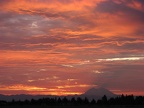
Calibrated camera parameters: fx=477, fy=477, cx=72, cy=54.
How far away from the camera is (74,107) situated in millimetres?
182750

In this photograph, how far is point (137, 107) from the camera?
188 metres

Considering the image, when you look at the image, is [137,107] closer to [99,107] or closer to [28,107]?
Result: [99,107]

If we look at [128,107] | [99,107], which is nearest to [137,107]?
[128,107]

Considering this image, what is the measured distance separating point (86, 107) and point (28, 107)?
22.6m

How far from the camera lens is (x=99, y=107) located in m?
185

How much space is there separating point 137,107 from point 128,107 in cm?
352

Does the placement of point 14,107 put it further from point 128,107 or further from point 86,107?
point 128,107

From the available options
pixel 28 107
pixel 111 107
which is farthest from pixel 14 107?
pixel 111 107

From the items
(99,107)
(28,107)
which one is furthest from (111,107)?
(28,107)

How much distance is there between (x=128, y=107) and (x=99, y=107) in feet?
39.0

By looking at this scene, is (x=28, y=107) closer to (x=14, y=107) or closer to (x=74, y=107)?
(x=14, y=107)

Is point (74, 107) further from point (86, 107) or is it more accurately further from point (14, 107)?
point (14, 107)

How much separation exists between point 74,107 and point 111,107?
15388 mm

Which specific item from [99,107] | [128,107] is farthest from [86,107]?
[128,107]
